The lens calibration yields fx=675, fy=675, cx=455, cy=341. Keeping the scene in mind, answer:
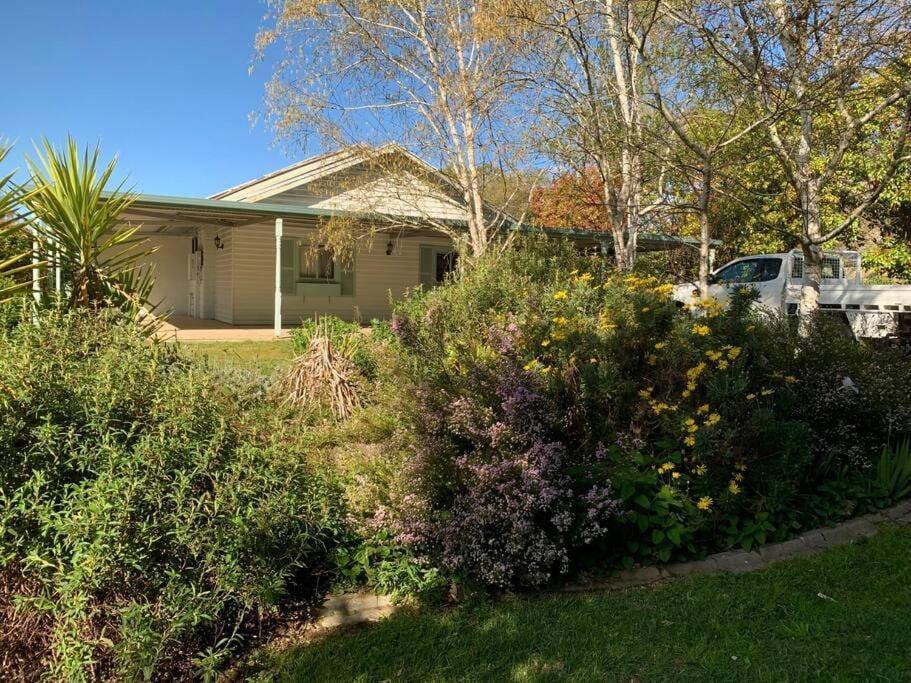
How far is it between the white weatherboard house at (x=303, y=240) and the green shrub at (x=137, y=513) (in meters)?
9.08

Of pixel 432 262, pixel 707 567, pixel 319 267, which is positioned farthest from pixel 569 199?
pixel 707 567

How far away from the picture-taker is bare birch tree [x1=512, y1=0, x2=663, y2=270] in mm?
8148

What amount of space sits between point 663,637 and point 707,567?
2.74ft

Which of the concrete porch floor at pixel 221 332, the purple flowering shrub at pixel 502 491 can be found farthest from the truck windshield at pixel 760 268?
the purple flowering shrub at pixel 502 491

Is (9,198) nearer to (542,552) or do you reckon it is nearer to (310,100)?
(542,552)

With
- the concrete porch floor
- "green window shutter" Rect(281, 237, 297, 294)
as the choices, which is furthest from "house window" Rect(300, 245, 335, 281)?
the concrete porch floor

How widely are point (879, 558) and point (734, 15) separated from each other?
16.0 feet

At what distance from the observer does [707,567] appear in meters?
3.78

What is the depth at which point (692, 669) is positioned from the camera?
284 cm

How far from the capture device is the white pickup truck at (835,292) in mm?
8438

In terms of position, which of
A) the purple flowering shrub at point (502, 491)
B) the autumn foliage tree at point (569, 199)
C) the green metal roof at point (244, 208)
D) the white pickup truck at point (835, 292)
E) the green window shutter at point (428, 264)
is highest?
the autumn foliage tree at point (569, 199)

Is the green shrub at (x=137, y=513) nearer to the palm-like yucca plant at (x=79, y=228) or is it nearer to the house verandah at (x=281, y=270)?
the palm-like yucca plant at (x=79, y=228)

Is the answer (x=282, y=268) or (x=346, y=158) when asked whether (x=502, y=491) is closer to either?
(x=346, y=158)

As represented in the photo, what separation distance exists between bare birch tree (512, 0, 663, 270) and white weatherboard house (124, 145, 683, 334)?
268 centimetres
